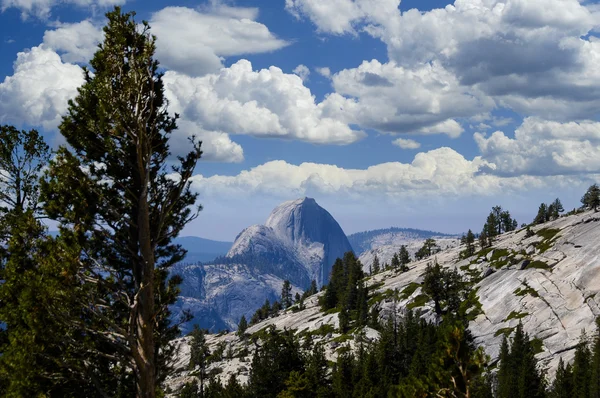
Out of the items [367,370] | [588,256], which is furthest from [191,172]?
[588,256]

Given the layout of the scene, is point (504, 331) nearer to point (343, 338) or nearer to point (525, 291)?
point (525, 291)

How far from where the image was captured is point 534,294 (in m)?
137

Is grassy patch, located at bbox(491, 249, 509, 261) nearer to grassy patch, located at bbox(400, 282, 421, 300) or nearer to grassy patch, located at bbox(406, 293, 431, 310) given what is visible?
grassy patch, located at bbox(400, 282, 421, 300)

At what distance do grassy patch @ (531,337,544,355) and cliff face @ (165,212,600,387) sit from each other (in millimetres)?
299

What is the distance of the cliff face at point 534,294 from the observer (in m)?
119

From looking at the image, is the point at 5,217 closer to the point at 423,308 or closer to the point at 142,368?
the point at 142,368

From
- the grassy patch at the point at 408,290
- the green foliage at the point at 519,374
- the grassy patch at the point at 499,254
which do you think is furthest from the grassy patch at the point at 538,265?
the green foliage at the point at 519,374

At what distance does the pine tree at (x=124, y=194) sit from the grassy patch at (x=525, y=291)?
14110 cm

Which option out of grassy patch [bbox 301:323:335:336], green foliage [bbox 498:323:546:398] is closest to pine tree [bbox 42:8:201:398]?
green foliage [bbox 498:323:546:398]

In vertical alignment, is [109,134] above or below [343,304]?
above

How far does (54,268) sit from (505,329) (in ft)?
442

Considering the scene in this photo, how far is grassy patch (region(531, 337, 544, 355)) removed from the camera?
113 metres

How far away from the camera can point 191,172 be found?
18672 mm

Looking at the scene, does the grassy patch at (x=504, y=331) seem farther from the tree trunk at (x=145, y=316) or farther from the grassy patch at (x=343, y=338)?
the tree trunk at (x=145, y=316)
